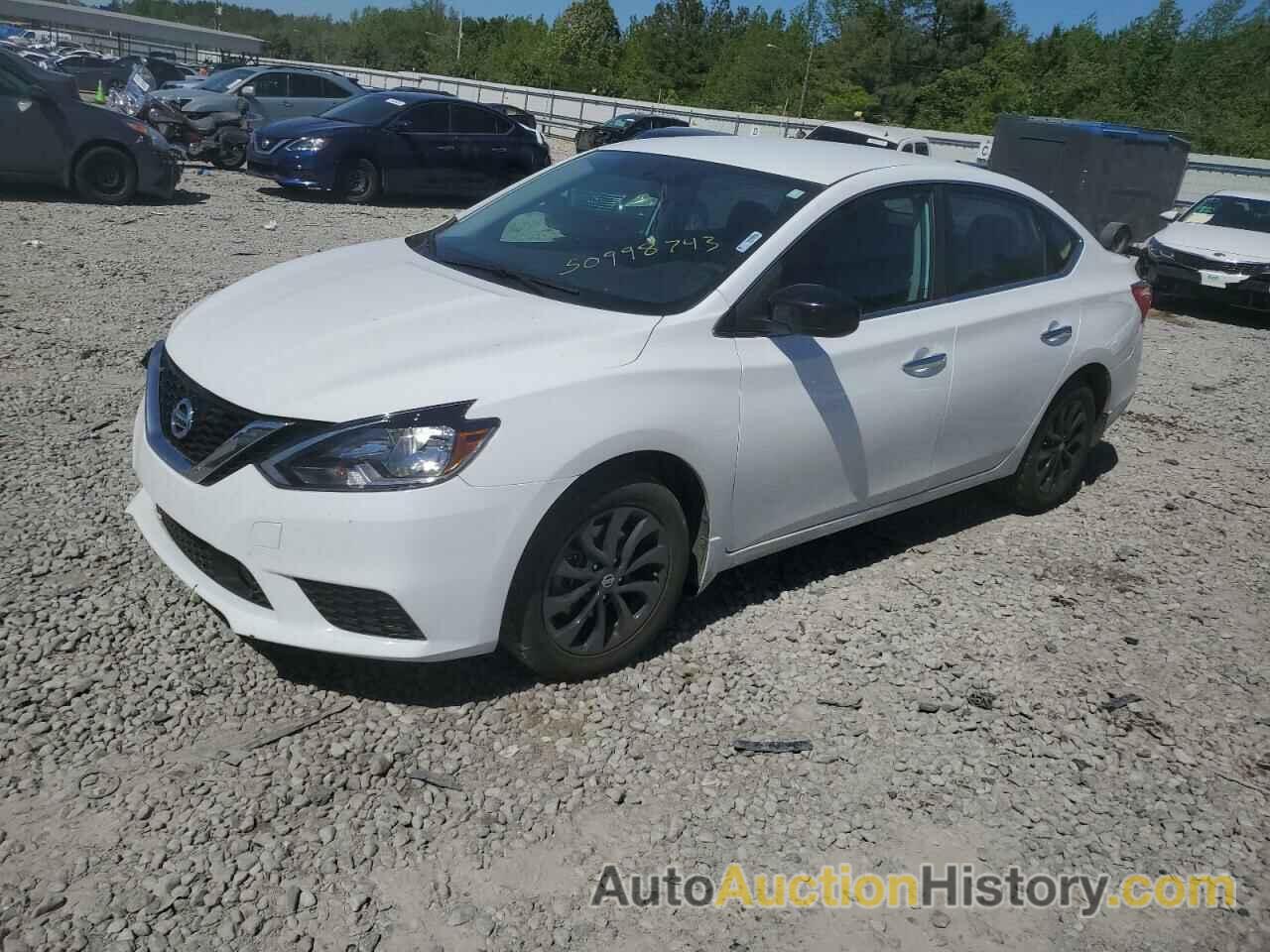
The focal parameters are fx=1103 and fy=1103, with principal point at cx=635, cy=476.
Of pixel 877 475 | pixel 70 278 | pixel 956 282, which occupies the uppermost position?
pixel 956 282

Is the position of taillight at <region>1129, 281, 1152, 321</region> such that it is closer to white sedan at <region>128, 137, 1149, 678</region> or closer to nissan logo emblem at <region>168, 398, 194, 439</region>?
white sedan at <region>128, 137, 1149, 678</region>

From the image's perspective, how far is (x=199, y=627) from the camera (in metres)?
3.82

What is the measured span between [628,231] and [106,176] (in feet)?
34.1

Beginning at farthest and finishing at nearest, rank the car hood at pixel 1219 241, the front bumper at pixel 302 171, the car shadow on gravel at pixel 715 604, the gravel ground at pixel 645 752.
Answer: the front bumper at pixel 302 171, the car hood at pixel 1219 241, the car shadow on gravel at pixel 715 604, the gravel ground at pixel 645 752

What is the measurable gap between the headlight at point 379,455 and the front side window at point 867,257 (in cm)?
118

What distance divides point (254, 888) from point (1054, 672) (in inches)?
116

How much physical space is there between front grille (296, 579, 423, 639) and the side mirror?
5.32 ft

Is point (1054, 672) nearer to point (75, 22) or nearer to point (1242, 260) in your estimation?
point (1242, 260)

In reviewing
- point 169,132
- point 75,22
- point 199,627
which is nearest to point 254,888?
point 199,627

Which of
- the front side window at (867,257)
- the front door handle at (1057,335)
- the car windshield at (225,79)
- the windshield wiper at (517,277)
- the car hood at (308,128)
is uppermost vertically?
the front side window at (867,257)

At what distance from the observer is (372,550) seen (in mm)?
3117

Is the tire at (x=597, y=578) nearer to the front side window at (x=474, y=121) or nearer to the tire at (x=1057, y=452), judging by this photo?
the tire at (x=1057, y=452)

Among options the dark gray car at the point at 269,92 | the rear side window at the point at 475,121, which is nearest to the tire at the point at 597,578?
the rear side window at the point at 475,121

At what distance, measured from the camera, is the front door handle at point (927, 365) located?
4367mm
